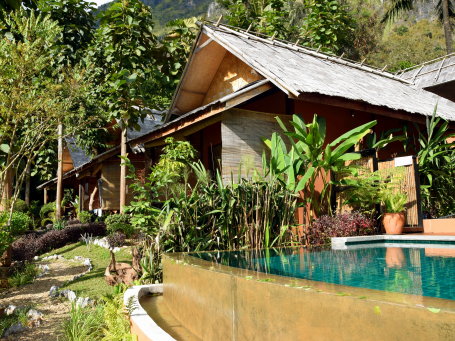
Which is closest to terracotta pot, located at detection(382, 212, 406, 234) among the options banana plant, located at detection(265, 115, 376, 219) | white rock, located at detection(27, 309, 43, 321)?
banana plant, located at detection(265, 115, 376, 219)

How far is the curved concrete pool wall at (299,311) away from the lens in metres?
1.65

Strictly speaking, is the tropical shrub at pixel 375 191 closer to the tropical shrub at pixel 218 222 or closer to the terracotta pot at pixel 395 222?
the terracotta pot at pixel 395 222

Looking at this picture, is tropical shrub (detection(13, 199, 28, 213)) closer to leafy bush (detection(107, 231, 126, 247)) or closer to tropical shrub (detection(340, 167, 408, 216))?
leafy bush (detection(107, 231, 126, 247))

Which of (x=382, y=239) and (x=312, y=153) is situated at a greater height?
(x=312, y=153)

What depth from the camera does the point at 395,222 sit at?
6.94 meters

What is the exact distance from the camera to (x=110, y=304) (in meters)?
4.46

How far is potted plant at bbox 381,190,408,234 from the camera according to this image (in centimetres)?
694

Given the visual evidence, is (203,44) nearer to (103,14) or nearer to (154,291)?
(103,14)

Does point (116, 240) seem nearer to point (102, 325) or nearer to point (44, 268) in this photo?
point (44, 268)

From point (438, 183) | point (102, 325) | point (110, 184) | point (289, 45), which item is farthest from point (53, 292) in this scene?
point (289, 45)

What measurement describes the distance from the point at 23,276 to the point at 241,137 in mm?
4827

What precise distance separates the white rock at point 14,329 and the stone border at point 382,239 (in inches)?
158

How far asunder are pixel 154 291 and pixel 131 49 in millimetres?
9305

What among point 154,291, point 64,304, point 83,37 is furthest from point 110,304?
point 83,37
